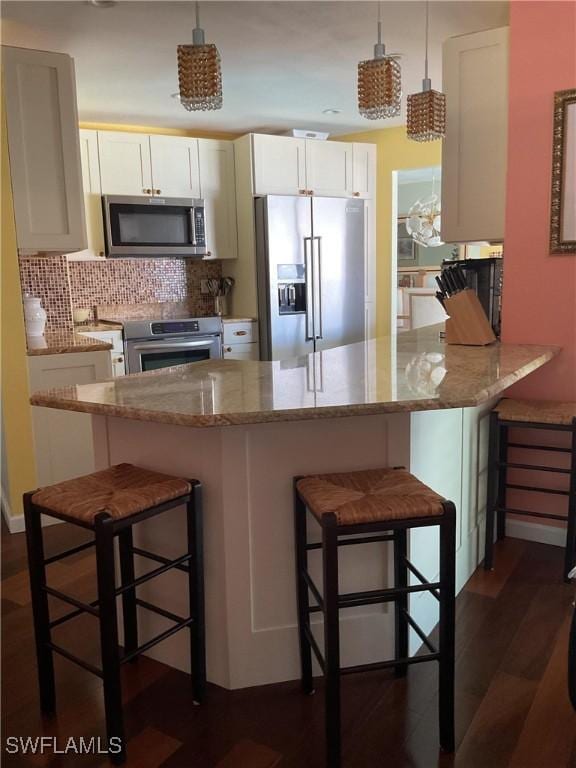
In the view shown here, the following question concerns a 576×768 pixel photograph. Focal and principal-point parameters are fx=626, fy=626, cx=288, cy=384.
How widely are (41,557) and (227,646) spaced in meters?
0.61

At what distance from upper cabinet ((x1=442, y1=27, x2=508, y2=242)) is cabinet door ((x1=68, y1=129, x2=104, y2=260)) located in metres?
2.56

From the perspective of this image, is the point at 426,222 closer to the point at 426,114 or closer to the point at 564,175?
the point at 564,175

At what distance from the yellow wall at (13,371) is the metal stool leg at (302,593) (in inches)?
75.4

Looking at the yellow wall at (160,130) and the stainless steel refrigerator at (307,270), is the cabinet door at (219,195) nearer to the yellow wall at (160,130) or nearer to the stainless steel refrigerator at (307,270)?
the stainless steel refrigerator at (307,270)

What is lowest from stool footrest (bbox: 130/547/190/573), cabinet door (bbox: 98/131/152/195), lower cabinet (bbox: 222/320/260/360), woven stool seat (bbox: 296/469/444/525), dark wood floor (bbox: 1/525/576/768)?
dark wood floor (bbox: 1/525/576/768)

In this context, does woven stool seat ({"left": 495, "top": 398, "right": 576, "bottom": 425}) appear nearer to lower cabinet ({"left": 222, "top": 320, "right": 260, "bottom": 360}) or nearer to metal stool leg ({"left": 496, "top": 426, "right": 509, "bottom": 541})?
metal stool leg ({"left": 496, "top": 426, "right": 509, "bottom": 541})

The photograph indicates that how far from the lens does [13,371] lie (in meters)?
3.11

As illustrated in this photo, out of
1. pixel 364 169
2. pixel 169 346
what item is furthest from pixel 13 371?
pixel 364 169

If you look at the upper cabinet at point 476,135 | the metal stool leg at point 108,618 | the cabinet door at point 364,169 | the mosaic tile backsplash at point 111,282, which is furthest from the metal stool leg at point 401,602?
the cabinet door at point 364,169

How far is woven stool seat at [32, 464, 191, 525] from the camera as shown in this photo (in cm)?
160

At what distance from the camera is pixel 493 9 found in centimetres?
307

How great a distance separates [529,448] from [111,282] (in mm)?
3469

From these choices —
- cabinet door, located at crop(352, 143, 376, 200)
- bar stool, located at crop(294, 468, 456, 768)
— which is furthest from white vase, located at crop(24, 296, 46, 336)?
cabinet door, located at crop(352, 143, 376, 200)

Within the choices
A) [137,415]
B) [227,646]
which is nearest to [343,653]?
[227,646]
